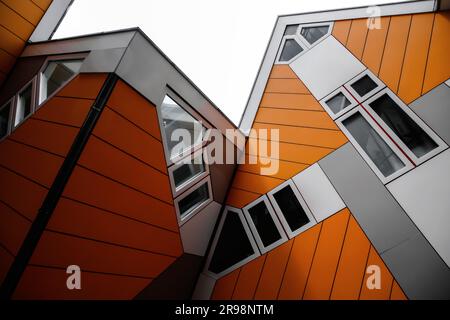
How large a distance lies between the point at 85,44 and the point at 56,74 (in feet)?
1.95

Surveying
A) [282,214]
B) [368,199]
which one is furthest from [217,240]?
[368,199]

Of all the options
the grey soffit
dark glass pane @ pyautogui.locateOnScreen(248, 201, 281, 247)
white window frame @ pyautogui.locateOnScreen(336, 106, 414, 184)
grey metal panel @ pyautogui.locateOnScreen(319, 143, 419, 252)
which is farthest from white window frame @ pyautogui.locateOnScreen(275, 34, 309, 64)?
the grey soffit

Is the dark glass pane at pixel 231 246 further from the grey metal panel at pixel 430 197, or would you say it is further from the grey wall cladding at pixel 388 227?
the grey metal panel at pixel 430 197

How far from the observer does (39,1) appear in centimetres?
412

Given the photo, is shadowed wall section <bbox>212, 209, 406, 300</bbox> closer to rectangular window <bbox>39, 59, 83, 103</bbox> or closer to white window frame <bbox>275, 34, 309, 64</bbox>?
white window frame <bbox>275, 34, 309, 64</bbox>

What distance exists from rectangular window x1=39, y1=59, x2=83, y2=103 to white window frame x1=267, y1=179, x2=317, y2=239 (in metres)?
3.03

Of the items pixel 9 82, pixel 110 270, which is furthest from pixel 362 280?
pixel 9 82

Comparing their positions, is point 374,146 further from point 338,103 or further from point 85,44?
point 85,44

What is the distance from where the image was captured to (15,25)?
3910 mm

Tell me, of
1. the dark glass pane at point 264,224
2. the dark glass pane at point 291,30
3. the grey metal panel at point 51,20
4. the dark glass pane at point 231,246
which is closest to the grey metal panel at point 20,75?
the grey metal panel at point 51,20

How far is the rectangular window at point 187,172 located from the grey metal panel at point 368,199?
68.0 inches

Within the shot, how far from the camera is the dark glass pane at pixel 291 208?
3.40 m

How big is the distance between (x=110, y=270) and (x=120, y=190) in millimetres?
820

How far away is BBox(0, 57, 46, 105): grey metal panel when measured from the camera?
11.7 feet
